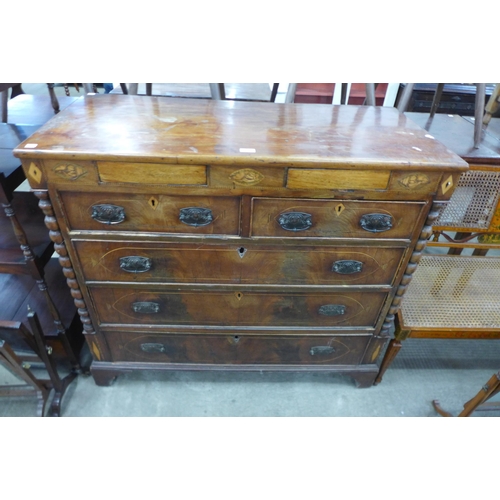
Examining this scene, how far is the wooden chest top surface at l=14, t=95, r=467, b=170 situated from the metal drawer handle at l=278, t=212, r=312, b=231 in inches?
7.5

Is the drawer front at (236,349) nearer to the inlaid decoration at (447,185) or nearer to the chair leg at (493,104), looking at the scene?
the inlaid decoration at (447,185)

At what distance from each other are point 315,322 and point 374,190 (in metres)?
0.69

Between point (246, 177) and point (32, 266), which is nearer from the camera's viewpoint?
point (246, 177)

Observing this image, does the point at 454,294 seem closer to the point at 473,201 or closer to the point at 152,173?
the point at 473,201

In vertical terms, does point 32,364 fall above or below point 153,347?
below

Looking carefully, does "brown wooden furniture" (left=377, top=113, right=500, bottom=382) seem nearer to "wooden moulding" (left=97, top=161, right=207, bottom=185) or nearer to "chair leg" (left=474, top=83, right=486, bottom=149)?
"chair leg" (left=474, top=83, right=486, bottom=149)

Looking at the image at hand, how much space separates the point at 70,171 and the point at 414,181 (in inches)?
43.1

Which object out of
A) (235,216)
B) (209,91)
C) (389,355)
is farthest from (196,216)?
(209,91)

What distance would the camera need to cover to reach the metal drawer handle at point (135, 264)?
1326 millimetres

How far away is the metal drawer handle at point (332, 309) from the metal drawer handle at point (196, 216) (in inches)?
25.7

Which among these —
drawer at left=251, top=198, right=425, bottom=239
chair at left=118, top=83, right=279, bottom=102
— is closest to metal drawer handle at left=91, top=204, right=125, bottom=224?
drawer at left=251, top=198, right=425, bottom=239

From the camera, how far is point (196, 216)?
3.95ft

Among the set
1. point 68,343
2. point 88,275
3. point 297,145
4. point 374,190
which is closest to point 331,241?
point 374,190

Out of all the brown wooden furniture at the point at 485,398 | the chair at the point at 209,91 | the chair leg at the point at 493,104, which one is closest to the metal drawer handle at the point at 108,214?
the chair at the point at 209,91
